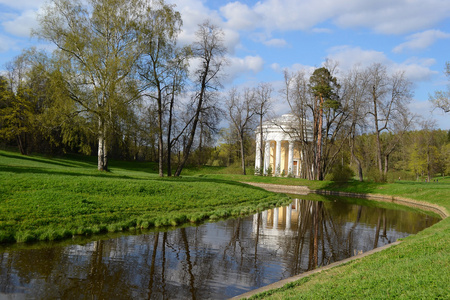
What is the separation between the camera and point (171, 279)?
22.9ft

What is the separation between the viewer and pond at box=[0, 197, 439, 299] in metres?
6.29

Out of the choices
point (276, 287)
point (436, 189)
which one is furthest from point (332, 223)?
point (436, 189)

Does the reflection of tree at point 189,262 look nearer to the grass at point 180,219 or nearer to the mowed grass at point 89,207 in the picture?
the grass at point 180,219

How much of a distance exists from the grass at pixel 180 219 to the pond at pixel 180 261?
1149mm

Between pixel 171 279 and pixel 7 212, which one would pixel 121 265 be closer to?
pixel 171 279

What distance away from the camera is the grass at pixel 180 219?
195 inches

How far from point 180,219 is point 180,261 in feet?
17.2

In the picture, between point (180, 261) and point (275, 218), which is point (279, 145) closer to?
point (275, 218)

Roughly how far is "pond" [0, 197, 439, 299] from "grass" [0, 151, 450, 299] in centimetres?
115

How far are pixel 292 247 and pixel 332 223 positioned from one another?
569 centimetres

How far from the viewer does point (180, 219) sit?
44.4ft

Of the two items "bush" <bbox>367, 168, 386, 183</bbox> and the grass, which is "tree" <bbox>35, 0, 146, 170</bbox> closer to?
the grass

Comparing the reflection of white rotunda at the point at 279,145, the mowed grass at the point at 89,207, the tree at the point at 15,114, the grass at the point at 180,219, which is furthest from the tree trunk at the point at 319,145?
the tree at the point at 15,114

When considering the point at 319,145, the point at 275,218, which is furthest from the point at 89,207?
the point at 319,145
